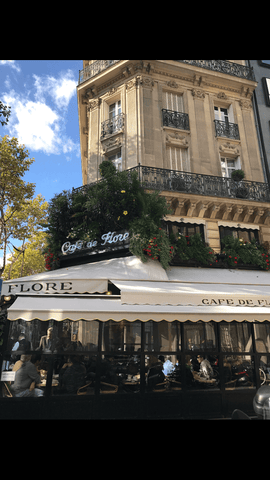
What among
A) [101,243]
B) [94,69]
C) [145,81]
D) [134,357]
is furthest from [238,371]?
[94,69]

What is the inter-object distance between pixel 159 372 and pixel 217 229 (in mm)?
6244

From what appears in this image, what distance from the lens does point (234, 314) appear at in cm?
607

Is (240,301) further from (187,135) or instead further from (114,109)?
(114,109)

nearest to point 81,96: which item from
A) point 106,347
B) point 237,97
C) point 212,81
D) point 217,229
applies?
point 212,81

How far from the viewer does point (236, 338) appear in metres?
8.34

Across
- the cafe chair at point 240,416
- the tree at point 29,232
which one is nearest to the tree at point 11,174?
the tree at point 29,232

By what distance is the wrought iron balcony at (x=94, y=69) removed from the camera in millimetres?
14159

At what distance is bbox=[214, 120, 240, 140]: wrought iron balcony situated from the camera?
45.0 feet

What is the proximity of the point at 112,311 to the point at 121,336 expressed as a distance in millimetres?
2114

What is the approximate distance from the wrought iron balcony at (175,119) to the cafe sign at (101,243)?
577cm

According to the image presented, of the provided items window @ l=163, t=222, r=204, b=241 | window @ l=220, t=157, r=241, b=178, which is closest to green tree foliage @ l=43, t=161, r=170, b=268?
window @ l=163, t=222, r=204, b=241

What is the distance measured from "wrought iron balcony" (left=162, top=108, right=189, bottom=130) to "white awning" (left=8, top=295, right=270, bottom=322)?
9.21 metres

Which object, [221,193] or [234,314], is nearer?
[234,314]

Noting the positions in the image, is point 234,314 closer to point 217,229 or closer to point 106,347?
point 106,347
